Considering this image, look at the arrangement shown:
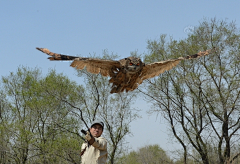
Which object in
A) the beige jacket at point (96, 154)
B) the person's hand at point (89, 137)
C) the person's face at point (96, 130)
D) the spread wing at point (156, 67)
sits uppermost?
the spread wing at point (156, 67)

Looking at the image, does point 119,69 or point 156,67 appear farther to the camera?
point 156,67

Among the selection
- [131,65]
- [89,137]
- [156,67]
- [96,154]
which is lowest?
[96,154]

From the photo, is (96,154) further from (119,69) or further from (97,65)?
(97,65)

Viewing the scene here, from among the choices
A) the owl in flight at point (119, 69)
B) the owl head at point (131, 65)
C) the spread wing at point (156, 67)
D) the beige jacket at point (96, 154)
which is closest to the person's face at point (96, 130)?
the beige jacket at point (96, 154)

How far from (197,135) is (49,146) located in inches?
390

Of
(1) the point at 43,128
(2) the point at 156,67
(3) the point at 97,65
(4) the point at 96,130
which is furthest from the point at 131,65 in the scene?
(1) the point at 43,128

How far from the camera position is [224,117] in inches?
741

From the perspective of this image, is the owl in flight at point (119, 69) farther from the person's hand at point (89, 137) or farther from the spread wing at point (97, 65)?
the person's hand at point (89, 137)

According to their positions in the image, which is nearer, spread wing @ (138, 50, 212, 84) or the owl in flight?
the owl in flight

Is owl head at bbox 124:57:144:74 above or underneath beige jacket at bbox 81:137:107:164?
above

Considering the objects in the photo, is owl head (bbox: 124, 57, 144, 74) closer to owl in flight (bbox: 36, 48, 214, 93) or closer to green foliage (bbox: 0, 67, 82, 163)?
owl in flight (bbox: 36, 48, 214, 93)

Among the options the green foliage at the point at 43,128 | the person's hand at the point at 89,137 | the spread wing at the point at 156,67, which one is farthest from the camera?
the green foliage at the point at 43,128

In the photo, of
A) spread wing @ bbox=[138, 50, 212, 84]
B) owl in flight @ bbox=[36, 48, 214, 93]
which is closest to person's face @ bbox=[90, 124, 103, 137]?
owl in flight @ bbox=[36, 48, 214, 93]

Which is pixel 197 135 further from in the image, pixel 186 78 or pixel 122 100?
pixel 122 100
